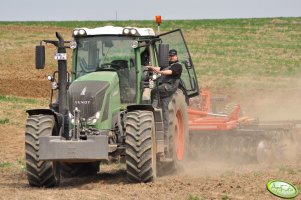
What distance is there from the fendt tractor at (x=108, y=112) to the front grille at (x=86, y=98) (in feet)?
0.05

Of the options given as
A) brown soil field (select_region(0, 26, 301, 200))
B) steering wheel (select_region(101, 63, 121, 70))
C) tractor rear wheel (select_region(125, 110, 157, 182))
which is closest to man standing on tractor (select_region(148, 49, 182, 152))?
steering wheel (select_region(101, 63, 121, 70))

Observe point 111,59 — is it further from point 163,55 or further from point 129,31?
point 163,55

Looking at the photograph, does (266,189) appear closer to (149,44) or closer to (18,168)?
(149,44)

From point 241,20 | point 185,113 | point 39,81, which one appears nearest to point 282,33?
point 241,20

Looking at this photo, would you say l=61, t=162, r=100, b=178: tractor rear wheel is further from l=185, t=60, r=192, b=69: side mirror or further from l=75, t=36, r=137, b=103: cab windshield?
l=185, t=60, r=192, b=69: side mirror

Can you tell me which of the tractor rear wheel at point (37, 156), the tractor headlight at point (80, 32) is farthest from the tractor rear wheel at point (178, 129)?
the tractor rear wheel at point (37, 156)

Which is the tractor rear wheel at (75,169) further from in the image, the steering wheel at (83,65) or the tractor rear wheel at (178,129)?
the steering wheel at (83,65)

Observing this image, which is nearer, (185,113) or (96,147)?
(96,147)

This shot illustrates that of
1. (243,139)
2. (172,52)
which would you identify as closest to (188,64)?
(172,52)

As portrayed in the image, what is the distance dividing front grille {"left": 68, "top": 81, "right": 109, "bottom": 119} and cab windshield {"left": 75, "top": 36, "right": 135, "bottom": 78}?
38.4 inches

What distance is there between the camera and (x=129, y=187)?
12766 millimetres

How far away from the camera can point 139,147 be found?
12.9 metres

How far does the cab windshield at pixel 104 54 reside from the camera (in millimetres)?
14125

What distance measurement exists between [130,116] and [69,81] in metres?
1.79
